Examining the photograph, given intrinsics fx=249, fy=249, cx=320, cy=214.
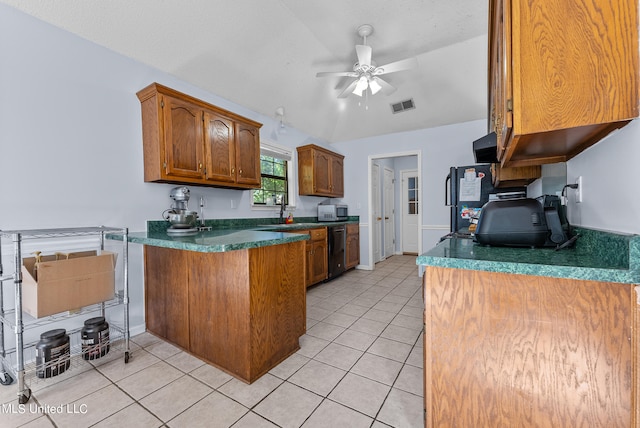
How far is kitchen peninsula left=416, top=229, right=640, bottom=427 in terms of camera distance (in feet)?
2.49

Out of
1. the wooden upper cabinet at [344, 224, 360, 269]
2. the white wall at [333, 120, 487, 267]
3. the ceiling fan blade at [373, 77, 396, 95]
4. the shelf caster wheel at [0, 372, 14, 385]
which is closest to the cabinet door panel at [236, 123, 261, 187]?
the ceiling fan blade at [373, 77, 396, 95]

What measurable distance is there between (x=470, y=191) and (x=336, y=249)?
207cm

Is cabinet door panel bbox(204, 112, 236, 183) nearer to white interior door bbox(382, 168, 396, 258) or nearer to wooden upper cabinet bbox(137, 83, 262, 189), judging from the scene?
wooden upper cabinet bbox(137, 83, 262, 189)

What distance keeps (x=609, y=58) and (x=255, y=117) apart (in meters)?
3.38

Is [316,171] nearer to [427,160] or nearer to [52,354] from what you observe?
[427,160]

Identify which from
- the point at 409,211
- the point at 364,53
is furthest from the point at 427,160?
the point at 409,211

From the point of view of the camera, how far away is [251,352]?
160cm

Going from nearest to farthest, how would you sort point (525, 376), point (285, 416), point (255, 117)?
point (525, 376), point (285, 416), point (255, 117)

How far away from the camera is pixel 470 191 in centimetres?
291

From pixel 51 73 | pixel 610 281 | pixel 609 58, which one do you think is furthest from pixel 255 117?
pixel 610 281

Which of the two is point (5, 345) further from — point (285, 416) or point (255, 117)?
point (255, 117)

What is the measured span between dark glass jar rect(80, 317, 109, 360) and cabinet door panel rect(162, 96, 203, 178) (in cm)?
128

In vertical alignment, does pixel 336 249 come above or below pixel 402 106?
below

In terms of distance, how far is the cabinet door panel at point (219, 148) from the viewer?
2.54 metres
